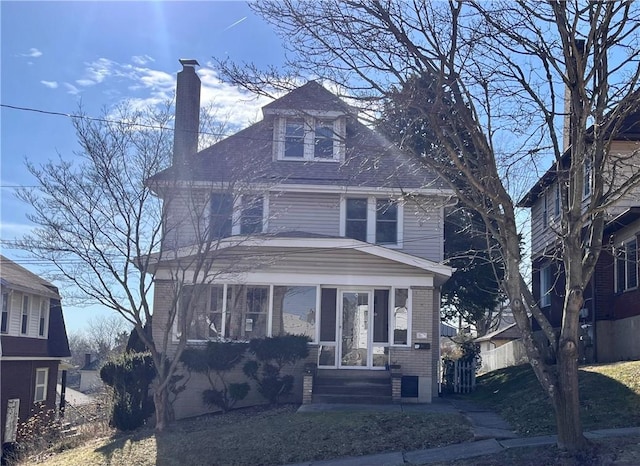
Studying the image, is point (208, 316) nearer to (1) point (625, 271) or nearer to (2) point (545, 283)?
(1) point (625, 271)

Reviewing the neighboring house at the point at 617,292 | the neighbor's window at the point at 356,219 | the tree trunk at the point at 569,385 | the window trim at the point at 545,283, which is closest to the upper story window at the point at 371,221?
the neighbor's window at the point at 356,219

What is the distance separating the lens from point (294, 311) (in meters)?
19.1

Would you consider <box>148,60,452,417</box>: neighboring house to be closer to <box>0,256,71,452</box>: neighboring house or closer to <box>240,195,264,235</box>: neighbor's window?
<box>240,195,264,235</box>: neighbor's window

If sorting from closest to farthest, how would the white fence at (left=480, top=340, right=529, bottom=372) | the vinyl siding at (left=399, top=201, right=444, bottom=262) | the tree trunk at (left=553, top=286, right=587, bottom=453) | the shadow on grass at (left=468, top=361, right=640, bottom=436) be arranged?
the tree trunk at (left=553, top=286, right=587, bottom=453) → the shadow on grass at (left=468, top=361, right=640, bottom=436) → the vinyl siding at (left=399, top=201, right=444, bottom=262) → the white fence at (left=480, top=340, right=529, bottom=372)

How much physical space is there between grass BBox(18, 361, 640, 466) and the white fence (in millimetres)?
12120

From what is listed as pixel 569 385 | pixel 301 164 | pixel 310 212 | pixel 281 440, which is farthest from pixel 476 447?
pixel 301 164

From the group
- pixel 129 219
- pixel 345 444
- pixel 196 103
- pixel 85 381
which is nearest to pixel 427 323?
pixel 345 444

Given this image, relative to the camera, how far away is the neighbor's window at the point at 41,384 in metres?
28.1

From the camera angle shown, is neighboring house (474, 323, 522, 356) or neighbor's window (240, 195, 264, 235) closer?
neighbor's window (240, 195, 264, 235)

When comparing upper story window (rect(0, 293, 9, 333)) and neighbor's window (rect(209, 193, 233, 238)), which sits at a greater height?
neighbor's window (rect(209, 193, 233, 238))

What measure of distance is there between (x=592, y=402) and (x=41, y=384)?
22566 mm

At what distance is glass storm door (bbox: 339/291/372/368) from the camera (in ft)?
62.6

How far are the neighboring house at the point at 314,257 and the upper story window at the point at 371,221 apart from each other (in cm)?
3

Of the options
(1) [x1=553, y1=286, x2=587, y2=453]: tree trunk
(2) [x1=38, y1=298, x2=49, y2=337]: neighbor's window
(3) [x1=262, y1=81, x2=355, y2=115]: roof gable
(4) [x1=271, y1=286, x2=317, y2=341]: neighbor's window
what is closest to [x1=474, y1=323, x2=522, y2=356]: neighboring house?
(2) [x1=38, y1=298, x2=49, y2=337]: neighbor's window
